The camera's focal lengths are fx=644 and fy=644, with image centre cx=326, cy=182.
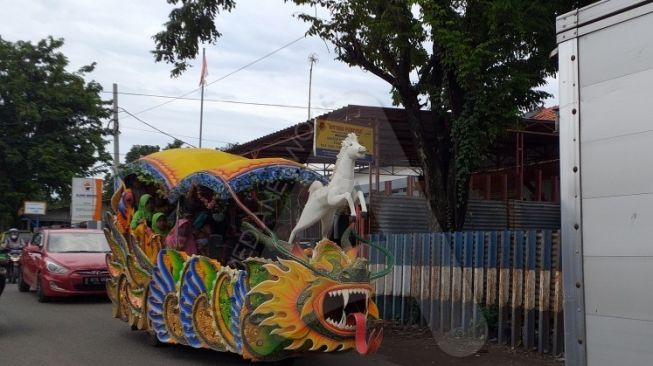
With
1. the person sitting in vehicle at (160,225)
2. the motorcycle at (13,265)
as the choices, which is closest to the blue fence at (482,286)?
the person sitting in vehicle at (160,225)

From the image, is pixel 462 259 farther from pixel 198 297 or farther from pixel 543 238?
pixel 198 297

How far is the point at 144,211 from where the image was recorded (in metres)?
9.56

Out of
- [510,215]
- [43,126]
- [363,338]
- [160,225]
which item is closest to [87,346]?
[160,225]

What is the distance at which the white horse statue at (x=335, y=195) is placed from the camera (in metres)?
7.57

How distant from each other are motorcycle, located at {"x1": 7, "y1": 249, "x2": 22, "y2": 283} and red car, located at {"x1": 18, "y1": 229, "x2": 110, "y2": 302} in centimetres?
431

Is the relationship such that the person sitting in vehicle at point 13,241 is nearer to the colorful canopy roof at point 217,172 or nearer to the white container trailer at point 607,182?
the colorful canopy roof at point 217,172

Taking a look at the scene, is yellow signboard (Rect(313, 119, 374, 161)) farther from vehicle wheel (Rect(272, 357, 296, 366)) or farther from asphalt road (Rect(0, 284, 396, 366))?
vehicle wheel (Rect(272, 357, 296, 366))

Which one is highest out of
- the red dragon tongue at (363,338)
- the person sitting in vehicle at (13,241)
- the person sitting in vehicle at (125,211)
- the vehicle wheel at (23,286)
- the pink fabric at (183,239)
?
the person sitting in vehicle at (125,211)

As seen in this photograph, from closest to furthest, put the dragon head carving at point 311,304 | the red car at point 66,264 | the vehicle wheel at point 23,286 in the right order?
the dragon head carving at point 311,304, the red car at point 66,264, the vehicle wheel at point 23,286

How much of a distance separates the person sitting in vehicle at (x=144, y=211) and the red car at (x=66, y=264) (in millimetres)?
4725

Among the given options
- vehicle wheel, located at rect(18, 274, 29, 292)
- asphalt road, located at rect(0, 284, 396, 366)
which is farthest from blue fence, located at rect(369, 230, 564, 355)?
vehicle wheel, located at rect(18, 274, 29, 292)

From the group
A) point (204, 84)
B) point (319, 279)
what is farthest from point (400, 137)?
point (204, 84)

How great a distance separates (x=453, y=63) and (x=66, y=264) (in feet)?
30.3

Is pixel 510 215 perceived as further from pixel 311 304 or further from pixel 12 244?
pixel 12 244
